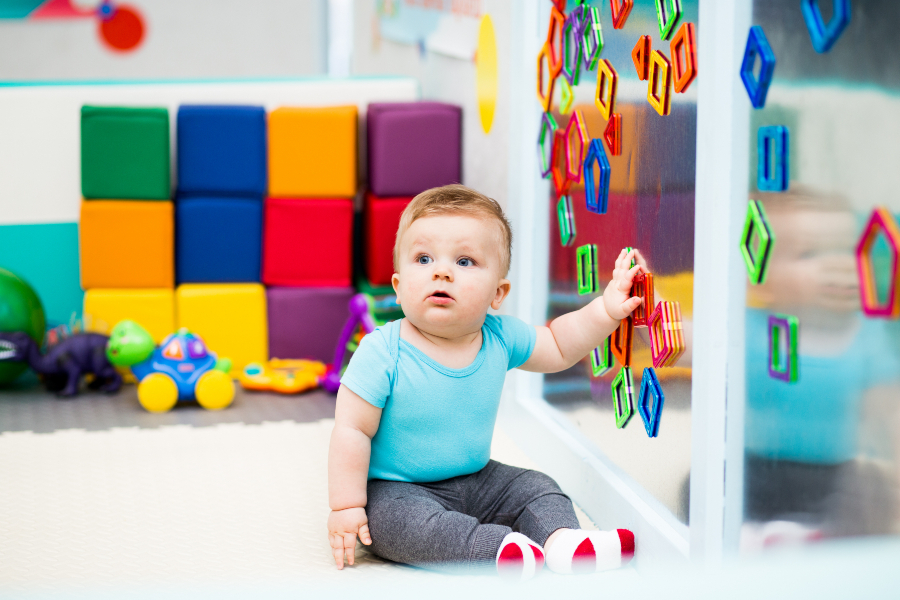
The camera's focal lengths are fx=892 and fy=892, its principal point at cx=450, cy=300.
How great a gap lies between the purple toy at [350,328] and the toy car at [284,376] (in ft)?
0.12

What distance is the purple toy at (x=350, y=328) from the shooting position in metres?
1.76

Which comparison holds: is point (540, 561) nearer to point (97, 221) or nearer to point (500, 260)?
point (500, 260)

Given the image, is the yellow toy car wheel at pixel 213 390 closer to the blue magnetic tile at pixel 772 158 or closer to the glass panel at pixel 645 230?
the glass panel at pixel 645 230

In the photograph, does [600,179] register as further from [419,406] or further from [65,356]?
[65,356]

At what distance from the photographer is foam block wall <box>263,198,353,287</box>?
1.89m

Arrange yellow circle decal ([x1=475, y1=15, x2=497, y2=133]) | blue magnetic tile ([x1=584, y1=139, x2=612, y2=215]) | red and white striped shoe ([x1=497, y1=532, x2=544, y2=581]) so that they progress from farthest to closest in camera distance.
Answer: yellow circle decal ([x1=475, y1=15, x2=497, y2=133]) < blue magnetic tile ([x1=584, y1=139, x2=612, y2=215]) < red and white striped shoe ([x1=497, y1=532, x2=544, y2=581])

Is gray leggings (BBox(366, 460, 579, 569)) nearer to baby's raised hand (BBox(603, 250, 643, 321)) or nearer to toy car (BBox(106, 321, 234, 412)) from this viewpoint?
baby's raised hand (BBox(603, 250, 643, 321))

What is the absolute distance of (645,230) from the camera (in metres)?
0.98

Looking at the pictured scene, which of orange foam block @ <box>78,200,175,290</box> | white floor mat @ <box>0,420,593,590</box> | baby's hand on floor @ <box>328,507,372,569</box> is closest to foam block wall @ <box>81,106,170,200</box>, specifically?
orange foam block @ <box>78,200,175,290</box>

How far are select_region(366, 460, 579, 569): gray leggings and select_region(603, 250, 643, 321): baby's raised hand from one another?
21cm

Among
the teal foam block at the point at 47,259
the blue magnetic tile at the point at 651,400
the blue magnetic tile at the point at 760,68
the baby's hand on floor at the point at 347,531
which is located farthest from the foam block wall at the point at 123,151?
the blue magnetic tile at the point at 760,68

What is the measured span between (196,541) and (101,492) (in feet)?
0.81

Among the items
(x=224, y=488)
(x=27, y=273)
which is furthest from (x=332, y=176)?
(x=224, y=488)

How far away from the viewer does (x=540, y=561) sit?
89 cm
